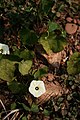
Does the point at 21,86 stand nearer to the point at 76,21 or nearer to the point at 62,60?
the point at 62,60

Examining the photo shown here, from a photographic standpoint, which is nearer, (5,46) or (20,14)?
(5,46)

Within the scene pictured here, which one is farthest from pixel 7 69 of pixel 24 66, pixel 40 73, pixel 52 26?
pixel 52 26

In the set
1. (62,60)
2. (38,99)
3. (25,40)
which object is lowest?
(38,99)

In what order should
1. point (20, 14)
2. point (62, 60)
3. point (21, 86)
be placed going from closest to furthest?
point (21, 86) → point (62, 60) → point (20, 14)

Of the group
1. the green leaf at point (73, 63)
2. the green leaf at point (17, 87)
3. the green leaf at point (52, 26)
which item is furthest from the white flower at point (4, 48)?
the green leaf at point (73, 63)

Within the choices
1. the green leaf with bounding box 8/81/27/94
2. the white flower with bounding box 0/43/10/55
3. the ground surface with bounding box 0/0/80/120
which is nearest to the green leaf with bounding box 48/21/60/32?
the ground surface with bounding box 0/0/80/120

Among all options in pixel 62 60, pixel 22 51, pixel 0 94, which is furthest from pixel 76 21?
pixel 0 94

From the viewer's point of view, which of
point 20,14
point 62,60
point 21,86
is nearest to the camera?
point 21,86

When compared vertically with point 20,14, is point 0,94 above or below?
below
